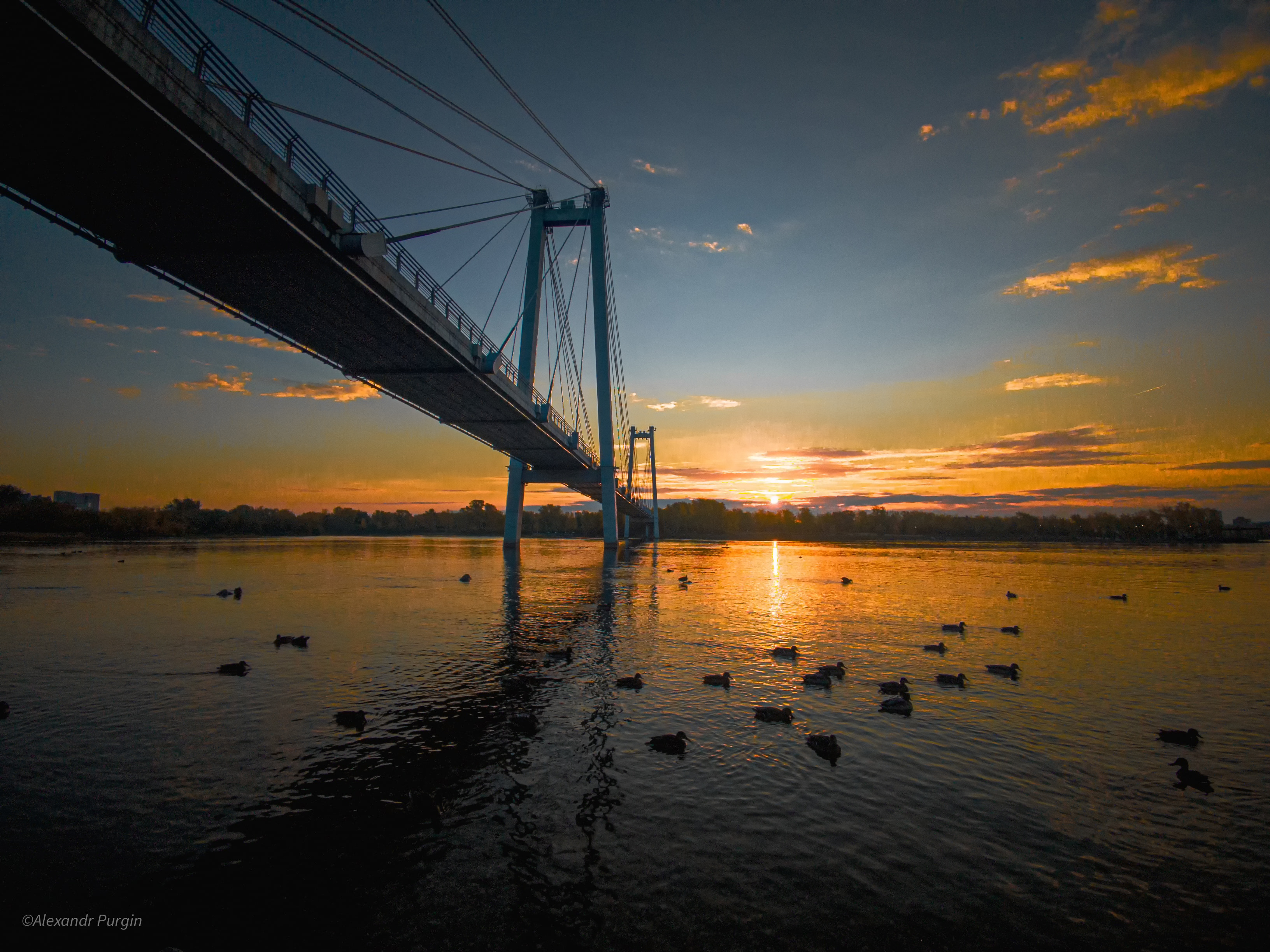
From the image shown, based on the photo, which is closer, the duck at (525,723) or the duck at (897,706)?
the duck at (525,723)

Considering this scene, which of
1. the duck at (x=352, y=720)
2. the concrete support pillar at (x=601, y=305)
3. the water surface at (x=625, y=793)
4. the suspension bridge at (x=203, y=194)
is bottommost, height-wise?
the water surface at (x=625, y=793)

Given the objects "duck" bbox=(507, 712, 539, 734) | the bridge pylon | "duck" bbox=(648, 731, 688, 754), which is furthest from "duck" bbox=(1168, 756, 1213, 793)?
the bridge pylon

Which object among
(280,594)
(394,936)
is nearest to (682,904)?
(394,936)

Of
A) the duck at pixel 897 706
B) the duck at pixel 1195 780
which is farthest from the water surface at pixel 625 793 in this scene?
the duck at pixel 897 706

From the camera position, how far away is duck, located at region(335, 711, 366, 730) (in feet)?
33.6

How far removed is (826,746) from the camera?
9.12 m

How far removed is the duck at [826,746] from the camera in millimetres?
9016

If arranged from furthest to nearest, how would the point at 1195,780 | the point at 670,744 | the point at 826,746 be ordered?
the point at 670,744 < the point at 826,746 < the point at 1195,780

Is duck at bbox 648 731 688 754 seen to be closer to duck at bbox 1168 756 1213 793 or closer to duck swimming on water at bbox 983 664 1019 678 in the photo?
duck at bbox 1168 756 1213 793

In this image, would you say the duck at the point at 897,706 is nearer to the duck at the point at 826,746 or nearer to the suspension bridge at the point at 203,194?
the duck at the point at 826,746

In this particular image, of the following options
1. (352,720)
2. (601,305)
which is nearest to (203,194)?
(352,720)

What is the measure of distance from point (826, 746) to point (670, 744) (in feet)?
7.70

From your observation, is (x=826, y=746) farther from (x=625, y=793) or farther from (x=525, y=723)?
(x=525, y=723)

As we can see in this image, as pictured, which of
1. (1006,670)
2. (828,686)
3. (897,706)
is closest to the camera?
(897,706)
